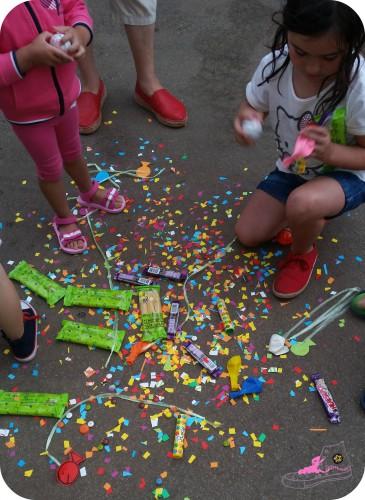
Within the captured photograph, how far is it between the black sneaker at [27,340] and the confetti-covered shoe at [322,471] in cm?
98

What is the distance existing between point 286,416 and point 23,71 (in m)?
1.42

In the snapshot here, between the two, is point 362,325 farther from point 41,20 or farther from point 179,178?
point 41,20

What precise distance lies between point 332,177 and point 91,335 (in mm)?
1083

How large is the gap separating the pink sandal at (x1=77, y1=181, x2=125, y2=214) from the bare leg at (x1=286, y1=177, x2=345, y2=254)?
84cm

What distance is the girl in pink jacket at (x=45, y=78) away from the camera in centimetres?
146

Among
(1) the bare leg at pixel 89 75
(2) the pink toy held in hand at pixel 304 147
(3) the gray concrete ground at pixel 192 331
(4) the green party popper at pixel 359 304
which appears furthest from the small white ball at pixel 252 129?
(1) the bare leg at pixel 89 75

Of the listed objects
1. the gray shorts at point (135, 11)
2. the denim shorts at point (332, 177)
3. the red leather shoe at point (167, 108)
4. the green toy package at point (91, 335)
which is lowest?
the green toy package at point (91, 335)

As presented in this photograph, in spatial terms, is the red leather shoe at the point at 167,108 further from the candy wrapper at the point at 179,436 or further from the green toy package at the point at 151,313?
the candy wrapper at the point at 179,436

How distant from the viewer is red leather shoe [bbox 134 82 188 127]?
2.60m

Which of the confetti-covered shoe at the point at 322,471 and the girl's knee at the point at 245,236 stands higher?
the girl's knee at the point at 245,236

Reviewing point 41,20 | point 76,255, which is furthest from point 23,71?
Result: point 76,255

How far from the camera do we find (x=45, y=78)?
5.11 ft

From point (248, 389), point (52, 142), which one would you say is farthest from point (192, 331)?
point (52, 142)

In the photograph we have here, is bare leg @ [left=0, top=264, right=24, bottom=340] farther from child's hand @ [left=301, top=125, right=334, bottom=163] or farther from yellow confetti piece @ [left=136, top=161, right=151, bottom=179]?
child's hand @ [left=301, top=125, right=334, bottom=163]
